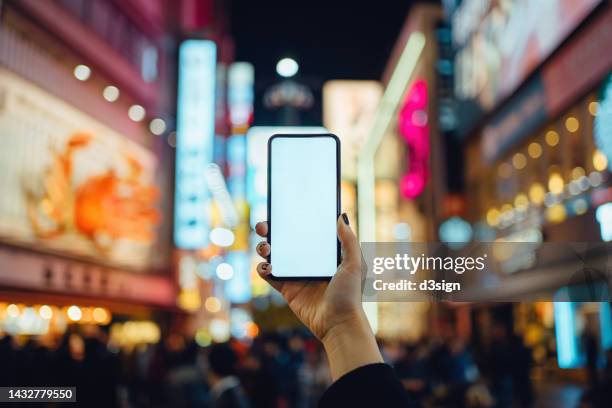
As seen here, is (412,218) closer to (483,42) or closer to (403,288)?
(483,42)

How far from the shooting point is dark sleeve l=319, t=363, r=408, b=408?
1467 millimetres

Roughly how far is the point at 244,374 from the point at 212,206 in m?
26.7

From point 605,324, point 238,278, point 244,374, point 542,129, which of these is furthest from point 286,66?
point 238,278

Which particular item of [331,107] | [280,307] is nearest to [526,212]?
[280,307]

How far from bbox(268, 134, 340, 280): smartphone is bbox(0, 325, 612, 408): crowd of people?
10.7ft

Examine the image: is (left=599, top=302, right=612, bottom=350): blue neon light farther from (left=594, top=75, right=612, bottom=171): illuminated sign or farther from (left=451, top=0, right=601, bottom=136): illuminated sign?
(left=451, top=0, right=601, bottom=136): illuminated sign

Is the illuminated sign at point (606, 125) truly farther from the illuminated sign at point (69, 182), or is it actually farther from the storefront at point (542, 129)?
the illuminated sign at point (69, 182)

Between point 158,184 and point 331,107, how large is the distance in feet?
90.5

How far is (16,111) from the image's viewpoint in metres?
17.1

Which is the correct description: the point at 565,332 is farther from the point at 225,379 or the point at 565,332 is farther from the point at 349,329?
the point at 349,329

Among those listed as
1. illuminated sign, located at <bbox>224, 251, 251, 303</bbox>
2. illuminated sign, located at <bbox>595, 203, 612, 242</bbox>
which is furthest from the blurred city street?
illuminated sign, located at <bbox>224, 251, 251, 303</bbox>

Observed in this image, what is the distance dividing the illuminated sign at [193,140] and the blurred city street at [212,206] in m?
0.09

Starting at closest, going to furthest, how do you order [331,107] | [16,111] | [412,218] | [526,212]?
[16,111], [526,212], [412,218], [331,107]

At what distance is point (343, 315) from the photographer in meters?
1.67
